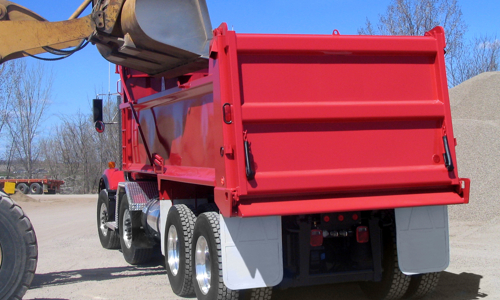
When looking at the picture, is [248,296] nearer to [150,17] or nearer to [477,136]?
[150,17]

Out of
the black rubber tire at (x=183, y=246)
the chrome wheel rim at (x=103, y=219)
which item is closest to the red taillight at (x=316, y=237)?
the black rubber tire at (x=183, y=246)

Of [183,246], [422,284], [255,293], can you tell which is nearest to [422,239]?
[422,284]

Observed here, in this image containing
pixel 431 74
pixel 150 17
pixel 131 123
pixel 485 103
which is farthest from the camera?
pixel 485 103

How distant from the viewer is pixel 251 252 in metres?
4.73

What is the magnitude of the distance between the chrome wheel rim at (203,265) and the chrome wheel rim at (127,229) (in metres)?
3.34

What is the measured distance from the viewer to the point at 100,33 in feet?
21.5

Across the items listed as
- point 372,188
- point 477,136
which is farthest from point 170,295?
point 477,136

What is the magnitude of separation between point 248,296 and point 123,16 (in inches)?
144

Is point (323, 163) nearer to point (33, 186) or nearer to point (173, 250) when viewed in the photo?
point (173, 250)

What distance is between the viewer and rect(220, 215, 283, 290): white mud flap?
4680mm

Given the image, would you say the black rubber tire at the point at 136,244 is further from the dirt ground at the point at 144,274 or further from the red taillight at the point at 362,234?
the red taillight at the point at 362,234

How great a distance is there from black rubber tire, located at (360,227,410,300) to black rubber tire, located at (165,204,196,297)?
2105mm

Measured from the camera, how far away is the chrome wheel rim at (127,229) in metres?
8.61

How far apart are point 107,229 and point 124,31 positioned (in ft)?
16.8
